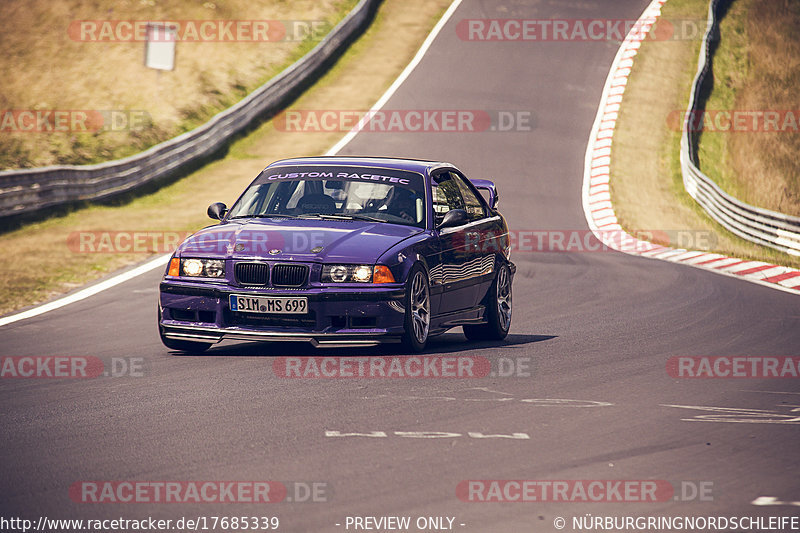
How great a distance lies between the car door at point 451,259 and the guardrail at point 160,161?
1191 centimetres

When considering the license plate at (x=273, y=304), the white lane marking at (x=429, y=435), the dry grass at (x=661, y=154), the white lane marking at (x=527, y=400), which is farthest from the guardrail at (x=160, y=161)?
→ the white lane marking at (x=429, y=435)

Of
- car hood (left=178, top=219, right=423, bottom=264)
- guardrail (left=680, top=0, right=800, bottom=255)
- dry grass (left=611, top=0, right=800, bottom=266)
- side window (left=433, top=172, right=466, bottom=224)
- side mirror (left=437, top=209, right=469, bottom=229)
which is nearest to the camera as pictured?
car hood (left=178, top=219, right=423, bottom=264)

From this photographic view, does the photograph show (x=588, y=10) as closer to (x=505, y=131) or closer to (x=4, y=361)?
(x=505, y=131)

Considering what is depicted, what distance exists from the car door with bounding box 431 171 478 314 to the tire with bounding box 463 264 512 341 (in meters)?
0.37

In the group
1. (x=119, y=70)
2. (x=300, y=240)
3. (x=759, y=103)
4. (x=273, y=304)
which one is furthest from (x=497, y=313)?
(x=759, y=103)

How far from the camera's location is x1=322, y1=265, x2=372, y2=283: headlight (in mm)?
9336

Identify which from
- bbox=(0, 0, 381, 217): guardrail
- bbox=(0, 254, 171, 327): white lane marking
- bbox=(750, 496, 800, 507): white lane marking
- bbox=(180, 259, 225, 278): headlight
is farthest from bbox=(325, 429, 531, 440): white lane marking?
bbox=(0, 0, 381, 217): guardrail

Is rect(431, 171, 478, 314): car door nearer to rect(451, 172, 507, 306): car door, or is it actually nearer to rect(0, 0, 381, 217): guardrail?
rect(451, 172, 507, 306): car door

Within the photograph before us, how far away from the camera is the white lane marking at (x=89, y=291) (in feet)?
41.5

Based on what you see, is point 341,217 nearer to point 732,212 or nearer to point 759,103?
point 732,212

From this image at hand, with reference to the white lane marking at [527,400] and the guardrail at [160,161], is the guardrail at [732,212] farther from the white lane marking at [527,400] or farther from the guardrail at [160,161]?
the white lane marking at [527,400]

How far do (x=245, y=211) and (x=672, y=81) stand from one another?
3169 centimetres

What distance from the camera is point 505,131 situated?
33.7 metres

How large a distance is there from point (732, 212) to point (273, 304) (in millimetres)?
19208
